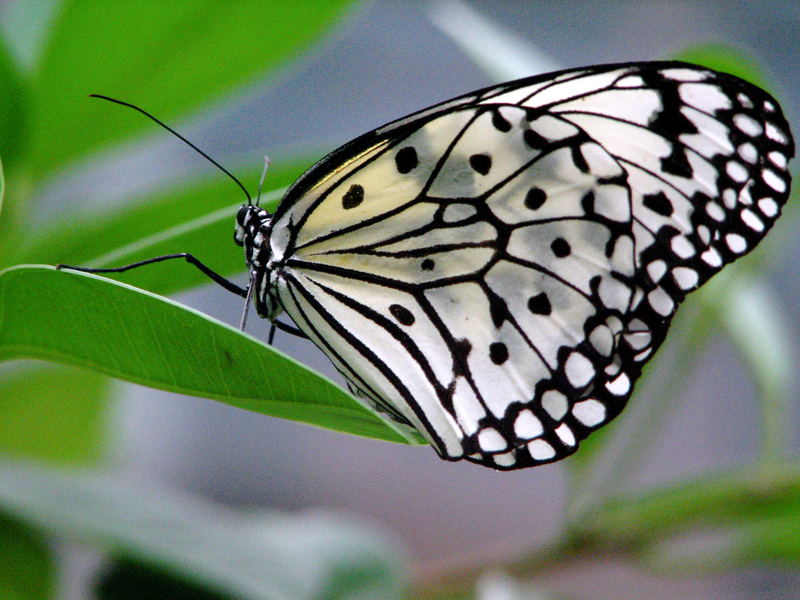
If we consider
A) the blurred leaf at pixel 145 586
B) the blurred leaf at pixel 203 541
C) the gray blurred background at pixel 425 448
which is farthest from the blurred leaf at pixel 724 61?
the gray blurred background at pixel 425 448

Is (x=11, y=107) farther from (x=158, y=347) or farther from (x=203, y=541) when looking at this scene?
(x=203, y=541)

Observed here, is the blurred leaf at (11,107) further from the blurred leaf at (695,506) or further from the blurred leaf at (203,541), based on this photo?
the blurred leaf at (695,506)

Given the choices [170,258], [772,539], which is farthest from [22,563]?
[772,539]

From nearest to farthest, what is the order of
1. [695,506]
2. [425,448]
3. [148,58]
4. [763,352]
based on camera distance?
[148,58]
[695,506]
[763,352]
[425,448]

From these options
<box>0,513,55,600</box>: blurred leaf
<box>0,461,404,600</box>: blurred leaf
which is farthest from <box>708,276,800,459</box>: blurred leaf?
<box>0,513,55,600</box>: blurred leaf

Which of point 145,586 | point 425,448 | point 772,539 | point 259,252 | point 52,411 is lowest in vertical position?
point 145,586

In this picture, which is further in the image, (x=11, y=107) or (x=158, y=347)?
(x=11, y=107)

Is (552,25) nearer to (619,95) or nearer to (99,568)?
(619,95)

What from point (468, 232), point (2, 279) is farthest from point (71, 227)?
point (468, 232)
